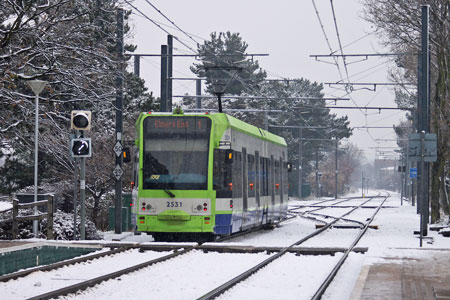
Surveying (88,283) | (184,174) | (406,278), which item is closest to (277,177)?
(184,174)

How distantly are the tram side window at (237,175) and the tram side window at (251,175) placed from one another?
1.37 metres

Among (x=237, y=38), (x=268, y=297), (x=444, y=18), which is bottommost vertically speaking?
(x=268, y=297)

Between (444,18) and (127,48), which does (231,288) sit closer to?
(444,18)

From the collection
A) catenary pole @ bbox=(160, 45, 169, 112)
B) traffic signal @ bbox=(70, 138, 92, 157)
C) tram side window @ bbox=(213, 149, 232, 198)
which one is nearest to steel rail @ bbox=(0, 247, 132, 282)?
traffic signal @ bbox=(70, 138, 92, 157)

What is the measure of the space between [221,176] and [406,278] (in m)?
8.66

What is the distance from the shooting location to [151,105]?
3797cm

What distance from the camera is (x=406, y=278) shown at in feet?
45.6

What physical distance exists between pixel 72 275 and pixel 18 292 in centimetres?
224

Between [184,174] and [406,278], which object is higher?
[184,174]

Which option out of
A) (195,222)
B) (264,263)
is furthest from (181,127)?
(264,263)

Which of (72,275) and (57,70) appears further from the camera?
(57,70)

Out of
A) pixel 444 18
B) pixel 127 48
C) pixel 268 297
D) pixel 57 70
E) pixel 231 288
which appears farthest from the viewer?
pixel 127 48

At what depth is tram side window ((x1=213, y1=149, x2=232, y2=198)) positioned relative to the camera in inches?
858

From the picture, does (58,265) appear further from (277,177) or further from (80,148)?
(277,177)
